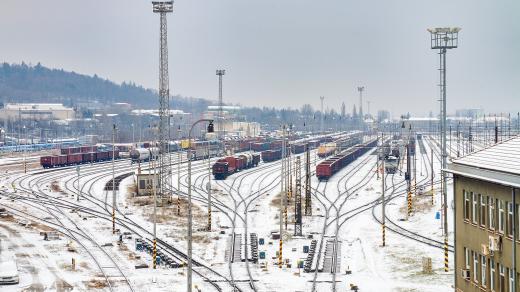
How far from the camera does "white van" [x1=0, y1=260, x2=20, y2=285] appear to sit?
1369 inches

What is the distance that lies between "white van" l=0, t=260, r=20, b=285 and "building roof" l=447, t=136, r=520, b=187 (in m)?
20.5

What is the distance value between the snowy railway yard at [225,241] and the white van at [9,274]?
2.25 ft

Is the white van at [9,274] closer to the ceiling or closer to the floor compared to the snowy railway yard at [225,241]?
closer to the ceiling

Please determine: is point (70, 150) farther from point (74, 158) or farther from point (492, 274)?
point (492, 274)

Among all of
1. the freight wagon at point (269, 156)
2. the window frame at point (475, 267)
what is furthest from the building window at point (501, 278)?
the freight wagon at point (269, 156)

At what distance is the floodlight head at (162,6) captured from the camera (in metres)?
71.6

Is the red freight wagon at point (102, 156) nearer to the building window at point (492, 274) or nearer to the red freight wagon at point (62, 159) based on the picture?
the red freight wagon at point (62, 159)

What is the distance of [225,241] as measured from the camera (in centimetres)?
4703

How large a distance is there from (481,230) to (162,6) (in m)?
51.8

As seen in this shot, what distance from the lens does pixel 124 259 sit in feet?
135

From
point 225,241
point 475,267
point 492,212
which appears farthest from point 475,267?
point 225,241

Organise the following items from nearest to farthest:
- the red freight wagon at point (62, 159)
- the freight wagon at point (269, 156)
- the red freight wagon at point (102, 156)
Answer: the red freight wagon at point (62, 159), the red freight wagon at point (102, 156), the freight wagon at point (269, 156)

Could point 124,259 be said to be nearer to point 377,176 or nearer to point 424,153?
point 377,176

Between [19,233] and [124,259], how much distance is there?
12.4m
